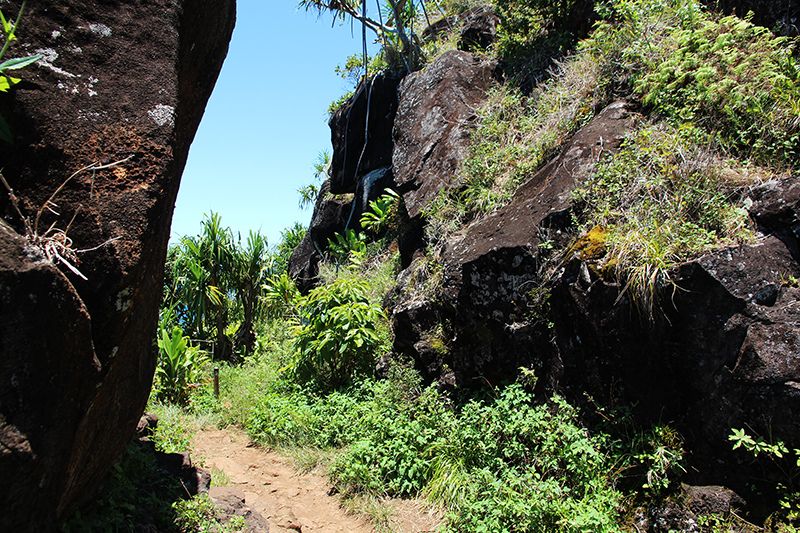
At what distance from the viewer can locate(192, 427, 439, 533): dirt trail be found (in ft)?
14.0

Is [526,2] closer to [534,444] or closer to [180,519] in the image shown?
[534,444]

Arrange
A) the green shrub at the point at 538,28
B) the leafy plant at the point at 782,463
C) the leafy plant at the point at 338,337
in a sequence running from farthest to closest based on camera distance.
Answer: the green shrub at the point at 538,28 < the leafy plant at the point at 338,337 < the leafy plant at the point at 782,463

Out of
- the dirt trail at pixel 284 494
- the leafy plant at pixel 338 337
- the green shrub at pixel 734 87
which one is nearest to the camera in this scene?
the dirt trail at pixel 284 494

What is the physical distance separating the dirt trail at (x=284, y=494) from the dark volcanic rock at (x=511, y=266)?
1.72 m

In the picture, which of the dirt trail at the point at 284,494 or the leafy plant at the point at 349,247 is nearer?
the dirt trail at the point at 284,494

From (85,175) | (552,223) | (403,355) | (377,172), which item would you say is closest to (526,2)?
(377,172)

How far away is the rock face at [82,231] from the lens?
1892 millimetres

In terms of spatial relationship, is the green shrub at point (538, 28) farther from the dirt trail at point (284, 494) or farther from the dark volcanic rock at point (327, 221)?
the dirt trail at point (284, 494)

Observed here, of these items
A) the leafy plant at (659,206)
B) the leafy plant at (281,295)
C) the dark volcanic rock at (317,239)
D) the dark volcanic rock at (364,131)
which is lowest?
the leafy plant at (659,206)

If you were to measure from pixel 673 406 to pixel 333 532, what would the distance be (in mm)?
2977

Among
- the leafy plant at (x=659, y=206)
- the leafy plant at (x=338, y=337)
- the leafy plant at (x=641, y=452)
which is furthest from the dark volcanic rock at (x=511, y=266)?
the leafy plant at (x=338, y=337)

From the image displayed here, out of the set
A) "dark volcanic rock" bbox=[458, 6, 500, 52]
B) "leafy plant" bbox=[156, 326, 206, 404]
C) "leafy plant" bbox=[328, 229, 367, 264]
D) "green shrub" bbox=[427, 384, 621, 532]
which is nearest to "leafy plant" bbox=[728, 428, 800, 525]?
"green shrub" bbox=[427, 384, 621, 532]

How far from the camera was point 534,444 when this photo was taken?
4273mm

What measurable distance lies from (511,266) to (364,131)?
24.4 feet
